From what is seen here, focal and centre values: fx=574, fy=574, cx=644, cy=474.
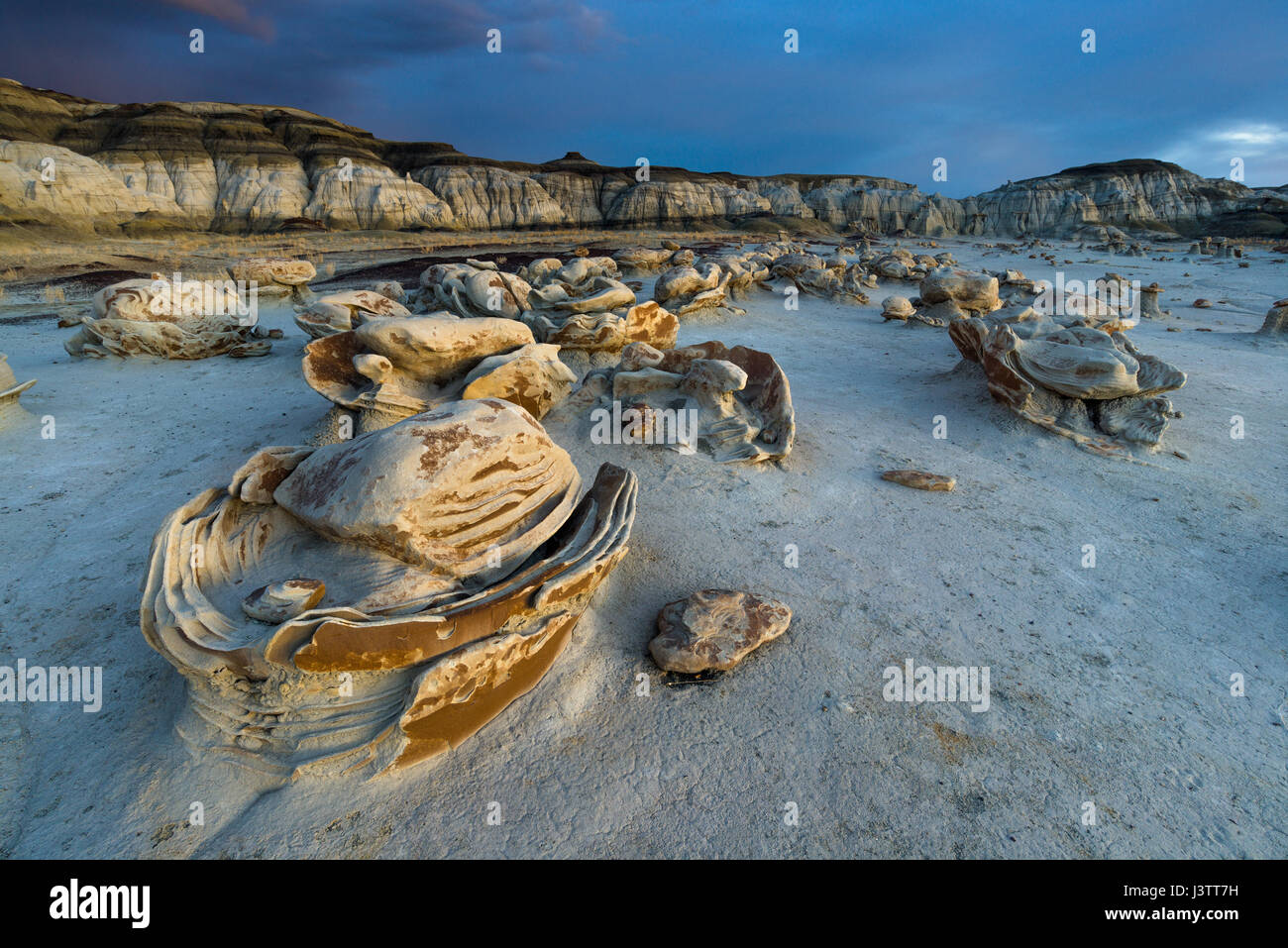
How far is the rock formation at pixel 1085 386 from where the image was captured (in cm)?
561

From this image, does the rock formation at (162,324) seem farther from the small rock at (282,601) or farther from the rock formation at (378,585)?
the small rock at (282,601)

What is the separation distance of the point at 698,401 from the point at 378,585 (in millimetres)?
3621

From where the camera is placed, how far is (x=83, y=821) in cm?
220

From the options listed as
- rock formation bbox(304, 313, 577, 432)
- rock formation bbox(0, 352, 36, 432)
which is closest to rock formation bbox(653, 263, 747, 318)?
rock formation bbox(304, 313, 577, 432)

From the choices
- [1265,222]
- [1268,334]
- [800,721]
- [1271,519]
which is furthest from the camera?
[1265,222]

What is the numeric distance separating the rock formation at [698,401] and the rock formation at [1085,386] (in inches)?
97.9

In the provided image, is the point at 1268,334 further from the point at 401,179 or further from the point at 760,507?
the point at 401,179

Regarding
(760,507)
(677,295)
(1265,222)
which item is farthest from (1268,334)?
(1265,222)

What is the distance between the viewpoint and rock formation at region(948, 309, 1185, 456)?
5613mm

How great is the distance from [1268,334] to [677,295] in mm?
9762

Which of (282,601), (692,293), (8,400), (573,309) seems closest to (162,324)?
(8,400)

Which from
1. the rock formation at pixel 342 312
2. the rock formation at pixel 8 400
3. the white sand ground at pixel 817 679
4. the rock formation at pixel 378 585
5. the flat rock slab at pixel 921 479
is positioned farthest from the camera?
the rock formation at pixel 342 312

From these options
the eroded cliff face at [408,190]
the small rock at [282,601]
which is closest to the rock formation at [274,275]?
the small rock at [282,601]

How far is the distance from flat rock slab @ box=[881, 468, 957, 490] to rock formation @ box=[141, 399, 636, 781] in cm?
264
